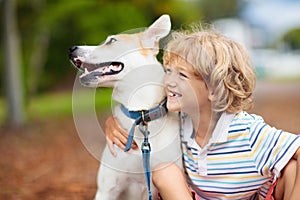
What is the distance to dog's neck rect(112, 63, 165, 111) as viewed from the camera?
8.50 feet

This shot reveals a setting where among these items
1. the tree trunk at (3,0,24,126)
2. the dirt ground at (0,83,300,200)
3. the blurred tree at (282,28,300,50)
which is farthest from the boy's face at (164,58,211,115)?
the blurred tree at (282,28,300,50)

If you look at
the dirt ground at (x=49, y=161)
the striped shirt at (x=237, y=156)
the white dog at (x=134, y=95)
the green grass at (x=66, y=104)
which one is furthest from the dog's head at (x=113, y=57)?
the dirt ground at (x=49, y=161)

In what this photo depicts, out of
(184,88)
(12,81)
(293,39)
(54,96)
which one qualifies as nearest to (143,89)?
(184,88)

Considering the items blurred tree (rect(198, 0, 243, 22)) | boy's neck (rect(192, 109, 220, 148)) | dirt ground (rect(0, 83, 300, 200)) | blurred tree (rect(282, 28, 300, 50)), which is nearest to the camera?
boy's neck (rect(192, 109, 220, 148))

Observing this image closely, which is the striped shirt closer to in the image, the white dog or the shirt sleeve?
the shirt sleeve

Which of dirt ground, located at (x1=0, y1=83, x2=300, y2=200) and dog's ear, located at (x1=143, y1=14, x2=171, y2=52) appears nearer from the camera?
dog's ear, located at (x1=143, y1=14, x2=171, y2=52)

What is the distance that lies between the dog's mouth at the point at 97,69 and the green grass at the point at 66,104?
0.35 ft

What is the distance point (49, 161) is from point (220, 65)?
13.1 feet

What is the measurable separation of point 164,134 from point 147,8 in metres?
8.33

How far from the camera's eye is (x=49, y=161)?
20.4 ft

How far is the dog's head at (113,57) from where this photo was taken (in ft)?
8.32

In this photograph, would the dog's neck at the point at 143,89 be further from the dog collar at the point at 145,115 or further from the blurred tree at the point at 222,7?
the blurred tree at the point at 222,7

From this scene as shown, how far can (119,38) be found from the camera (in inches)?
102

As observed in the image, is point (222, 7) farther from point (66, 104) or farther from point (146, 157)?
point (146, 157)
